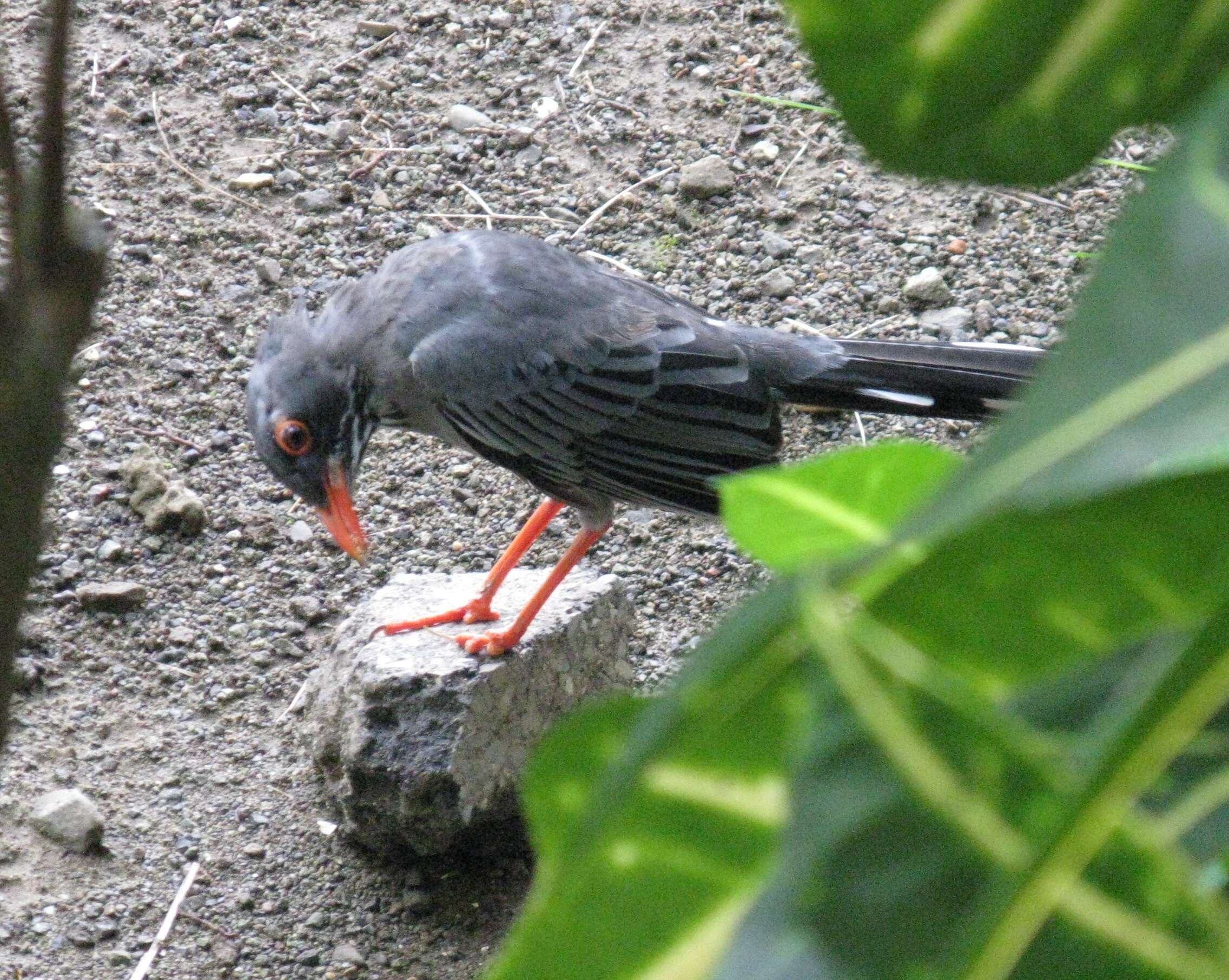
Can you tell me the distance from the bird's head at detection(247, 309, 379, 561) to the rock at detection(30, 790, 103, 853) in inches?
37.6

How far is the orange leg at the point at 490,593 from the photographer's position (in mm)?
3861

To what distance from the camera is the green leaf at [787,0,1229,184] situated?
74 cm

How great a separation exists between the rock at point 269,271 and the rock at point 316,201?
298 millimetres

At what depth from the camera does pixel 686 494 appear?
4.02m

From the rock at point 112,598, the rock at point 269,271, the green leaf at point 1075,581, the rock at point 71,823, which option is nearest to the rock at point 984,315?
the rock at point 269,271

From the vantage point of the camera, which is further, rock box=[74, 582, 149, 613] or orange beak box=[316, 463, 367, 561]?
rock box=[74, 582, 149, 613]

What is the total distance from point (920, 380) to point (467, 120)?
2.58 m

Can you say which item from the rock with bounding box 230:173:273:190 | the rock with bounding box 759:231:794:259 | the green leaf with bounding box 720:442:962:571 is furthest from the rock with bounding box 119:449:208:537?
the green leaf with bounding box 720:442:962:571

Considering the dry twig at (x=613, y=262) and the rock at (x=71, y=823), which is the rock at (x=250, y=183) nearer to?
the dry twig at (x=613, y=262)

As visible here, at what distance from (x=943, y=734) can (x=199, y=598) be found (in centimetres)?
420

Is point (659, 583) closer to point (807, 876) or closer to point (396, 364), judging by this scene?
point (396, 364)

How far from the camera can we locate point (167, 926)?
362 cm

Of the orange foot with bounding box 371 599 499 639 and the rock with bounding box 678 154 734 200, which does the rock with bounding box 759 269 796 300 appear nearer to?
the rock with bounding box 678 154 734 200

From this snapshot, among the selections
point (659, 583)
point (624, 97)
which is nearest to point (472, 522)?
point (659, 583)
